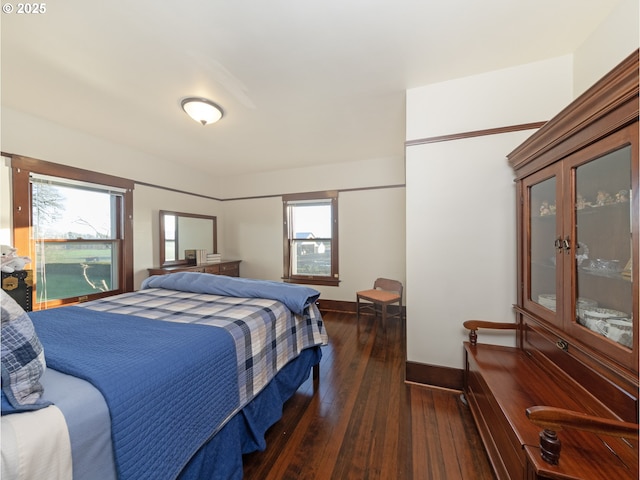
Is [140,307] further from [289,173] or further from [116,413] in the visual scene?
[289,173]

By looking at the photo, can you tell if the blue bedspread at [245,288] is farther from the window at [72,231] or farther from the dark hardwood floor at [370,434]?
the window at [72,231]

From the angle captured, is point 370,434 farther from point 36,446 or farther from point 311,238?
point 311,238

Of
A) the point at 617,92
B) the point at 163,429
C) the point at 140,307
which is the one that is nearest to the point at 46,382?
the point at 163,429

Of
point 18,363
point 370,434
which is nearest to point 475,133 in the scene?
point 370,434

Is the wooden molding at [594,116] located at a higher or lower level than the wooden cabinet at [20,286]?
higher

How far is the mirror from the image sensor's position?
3.81m

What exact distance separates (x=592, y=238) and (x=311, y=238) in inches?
139

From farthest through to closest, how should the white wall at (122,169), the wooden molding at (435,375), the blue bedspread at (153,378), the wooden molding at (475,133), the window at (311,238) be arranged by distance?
the window at (311,238), the white wall at (122,169), the wooden molding at (435,375), the wooden molding at (475,133), the blue bedspread at (153,378)

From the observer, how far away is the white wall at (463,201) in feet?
6.00

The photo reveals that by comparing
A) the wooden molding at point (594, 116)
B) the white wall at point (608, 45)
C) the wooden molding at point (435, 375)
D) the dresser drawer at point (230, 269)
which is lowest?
the wooden molding at point (435, 375)

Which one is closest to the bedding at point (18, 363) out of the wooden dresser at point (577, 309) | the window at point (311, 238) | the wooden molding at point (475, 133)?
the wooden dresser at point (577, 309)

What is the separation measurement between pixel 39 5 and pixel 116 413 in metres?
2.13

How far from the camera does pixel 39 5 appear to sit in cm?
134

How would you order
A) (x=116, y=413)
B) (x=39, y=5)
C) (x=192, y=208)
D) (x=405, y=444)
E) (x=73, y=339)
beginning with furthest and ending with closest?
1. (x=192, y=208)
2. (x=405, y=444)
3. (x=39, y=5)
4. (x=73, y=339)
5. (x=116, y=413)
